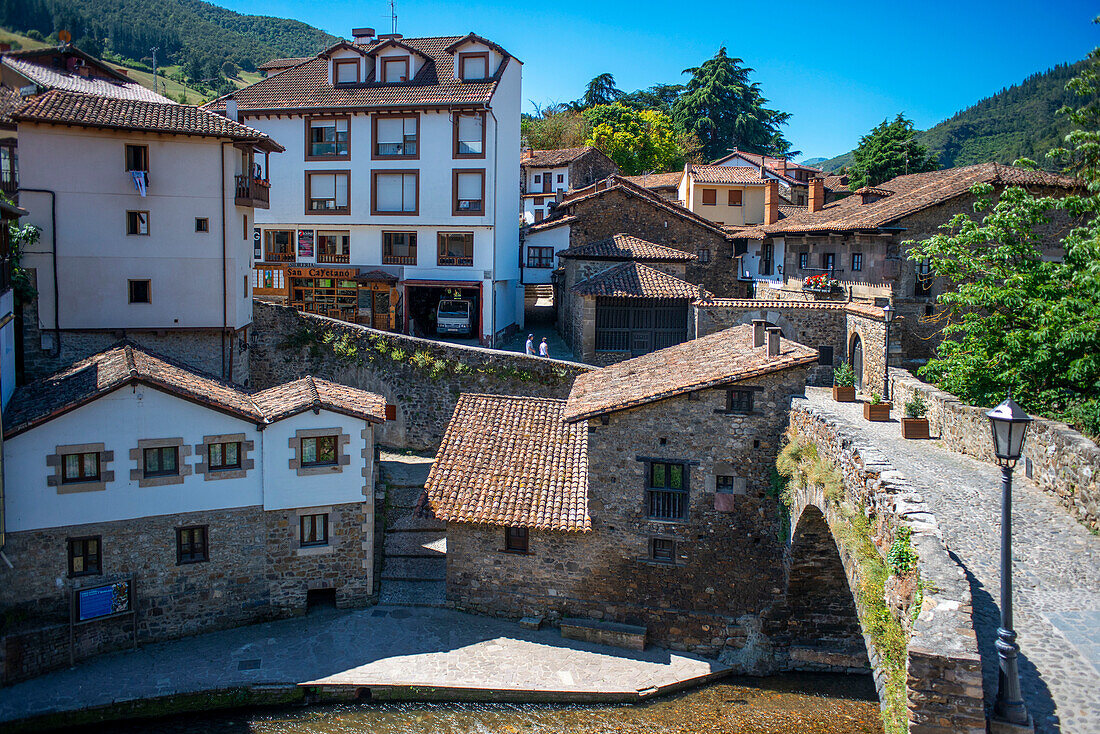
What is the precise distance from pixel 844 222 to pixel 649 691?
19111 mm

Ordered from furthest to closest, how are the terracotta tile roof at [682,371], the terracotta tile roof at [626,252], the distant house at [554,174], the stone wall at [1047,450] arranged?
the distant house at [554,174] < the terracotta tile roof at [626,252] < the terracotta tile roof at [682,371] < the stone wall at [1047,450]

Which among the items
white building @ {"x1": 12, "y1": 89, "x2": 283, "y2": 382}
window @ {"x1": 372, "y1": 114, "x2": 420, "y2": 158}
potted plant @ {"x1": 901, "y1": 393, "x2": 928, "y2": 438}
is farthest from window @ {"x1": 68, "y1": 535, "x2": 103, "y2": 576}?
window @ {"x1": 372, "y1": 114, "x2": 420, "y2": 158}

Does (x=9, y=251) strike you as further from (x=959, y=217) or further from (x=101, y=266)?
(x=959, y=217)

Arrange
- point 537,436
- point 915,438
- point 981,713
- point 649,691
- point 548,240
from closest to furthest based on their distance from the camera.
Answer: point 981,713 → point 915,438 → point 649,691 → point 537,436 → point 548,240

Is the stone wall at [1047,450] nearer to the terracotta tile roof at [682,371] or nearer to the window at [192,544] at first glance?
the terracotta tile roof at [682,371]

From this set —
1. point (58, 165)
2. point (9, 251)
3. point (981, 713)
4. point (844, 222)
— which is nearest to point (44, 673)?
point (9, 251)

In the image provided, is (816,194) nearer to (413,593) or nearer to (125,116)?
(413,593)

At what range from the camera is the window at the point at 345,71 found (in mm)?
35938

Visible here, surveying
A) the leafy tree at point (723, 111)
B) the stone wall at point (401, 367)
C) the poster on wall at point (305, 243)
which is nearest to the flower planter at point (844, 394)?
the stone wall at point (401, 367)

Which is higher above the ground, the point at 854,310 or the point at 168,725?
the point at 854,310

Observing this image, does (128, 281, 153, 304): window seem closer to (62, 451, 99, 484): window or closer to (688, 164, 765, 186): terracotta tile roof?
(62, 451, 99, 484): window

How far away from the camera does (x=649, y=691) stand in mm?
17297

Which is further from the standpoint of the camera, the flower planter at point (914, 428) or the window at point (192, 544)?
the window at point (192, 544)

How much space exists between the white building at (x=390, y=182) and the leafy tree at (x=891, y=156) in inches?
896
